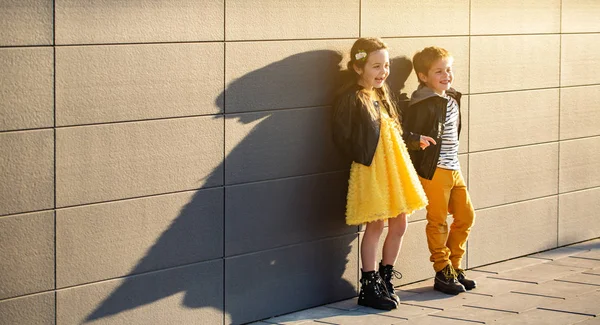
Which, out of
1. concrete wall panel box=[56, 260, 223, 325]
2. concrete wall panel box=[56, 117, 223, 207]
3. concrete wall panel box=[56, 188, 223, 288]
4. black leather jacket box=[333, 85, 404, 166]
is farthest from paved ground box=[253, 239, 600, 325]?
concrete wall panel box=[56, 117, 223, 207]

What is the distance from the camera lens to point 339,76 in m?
6.79

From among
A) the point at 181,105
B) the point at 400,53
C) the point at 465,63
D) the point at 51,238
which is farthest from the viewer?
the point at 465,63

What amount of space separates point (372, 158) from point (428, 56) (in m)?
0.92

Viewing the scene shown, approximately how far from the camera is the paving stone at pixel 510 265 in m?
7.94

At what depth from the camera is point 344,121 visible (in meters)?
6.57

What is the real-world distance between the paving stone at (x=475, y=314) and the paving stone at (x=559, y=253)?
70.9 inches

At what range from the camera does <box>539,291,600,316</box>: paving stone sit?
6.70 metres

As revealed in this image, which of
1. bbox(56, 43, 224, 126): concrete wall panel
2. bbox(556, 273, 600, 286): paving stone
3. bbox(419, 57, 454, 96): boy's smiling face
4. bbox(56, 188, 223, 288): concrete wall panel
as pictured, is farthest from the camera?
bbox(556, 273, 600, 286): paving stone

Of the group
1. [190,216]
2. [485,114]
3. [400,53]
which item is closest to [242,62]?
[190,216]

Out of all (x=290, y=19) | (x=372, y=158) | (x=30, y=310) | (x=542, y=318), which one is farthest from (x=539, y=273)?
(x=30, y=310)

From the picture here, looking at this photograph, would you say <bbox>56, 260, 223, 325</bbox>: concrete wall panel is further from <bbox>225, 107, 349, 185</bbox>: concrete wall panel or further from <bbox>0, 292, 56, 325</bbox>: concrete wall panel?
<bbox>225, 107, 349, 185</bbox>: concrete wall panel

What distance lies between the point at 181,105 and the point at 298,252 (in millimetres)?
1343

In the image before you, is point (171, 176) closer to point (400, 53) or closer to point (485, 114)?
point (400, 53)

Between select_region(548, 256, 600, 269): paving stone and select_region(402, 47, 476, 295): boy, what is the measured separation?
118 centimetres
